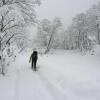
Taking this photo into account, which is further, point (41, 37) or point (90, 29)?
point (41, 37)

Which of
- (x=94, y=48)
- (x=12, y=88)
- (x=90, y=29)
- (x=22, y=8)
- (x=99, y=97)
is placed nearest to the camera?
(x=99, y=97)

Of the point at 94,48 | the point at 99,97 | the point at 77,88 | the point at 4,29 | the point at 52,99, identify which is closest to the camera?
the point at 99,97

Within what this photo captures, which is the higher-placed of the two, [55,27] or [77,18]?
[77,18]

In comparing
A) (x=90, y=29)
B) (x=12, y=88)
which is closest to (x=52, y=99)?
(x=12, y=88)

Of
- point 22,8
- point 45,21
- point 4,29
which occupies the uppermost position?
point 45,21

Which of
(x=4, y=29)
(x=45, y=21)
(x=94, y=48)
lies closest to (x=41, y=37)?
(x=45, y=21)

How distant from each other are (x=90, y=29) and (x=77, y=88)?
34087 mm

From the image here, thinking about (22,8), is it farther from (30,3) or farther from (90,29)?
(90,29)

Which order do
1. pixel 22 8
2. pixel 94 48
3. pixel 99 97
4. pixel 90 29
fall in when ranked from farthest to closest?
pixel 90 29 → pixel 94 48 → pixel 22 8 → pixel 99 97

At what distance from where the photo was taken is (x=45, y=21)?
144ft

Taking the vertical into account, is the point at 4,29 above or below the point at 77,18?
below

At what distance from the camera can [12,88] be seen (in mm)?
6883

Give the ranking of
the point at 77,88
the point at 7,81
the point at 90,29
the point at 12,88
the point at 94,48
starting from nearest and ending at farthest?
the point at 77,88, the point at 12,88, the point at 7,81, the point at 94,48, the point at 90,29

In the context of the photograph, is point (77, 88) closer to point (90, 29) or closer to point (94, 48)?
point (94, 48)
